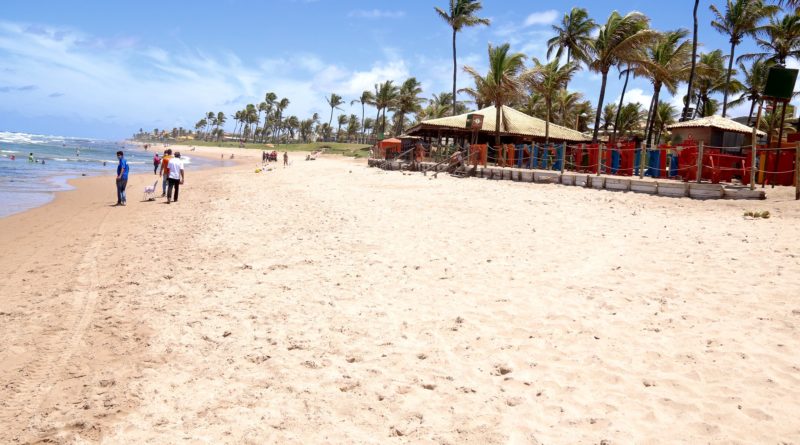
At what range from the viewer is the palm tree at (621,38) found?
22872 millimetres

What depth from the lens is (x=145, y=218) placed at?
40.1 ft

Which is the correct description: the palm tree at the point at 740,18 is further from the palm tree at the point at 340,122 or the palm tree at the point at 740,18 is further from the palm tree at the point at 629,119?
the palm tree at the point at 340,122

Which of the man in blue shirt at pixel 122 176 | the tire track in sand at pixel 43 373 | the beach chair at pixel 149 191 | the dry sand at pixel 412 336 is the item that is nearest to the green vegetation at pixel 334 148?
the beach chair at pixel 149 191

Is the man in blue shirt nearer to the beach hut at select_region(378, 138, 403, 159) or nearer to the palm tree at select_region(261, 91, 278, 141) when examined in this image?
the beach hut at select_region(378, 138, 403, 159)

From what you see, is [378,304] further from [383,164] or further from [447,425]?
[383,164]

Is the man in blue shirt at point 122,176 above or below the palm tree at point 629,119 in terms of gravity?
below

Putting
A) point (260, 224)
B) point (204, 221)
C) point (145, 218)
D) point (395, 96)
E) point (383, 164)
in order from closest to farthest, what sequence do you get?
point (260, 224) < point (204, 221) < point (145, 218) < point (383, 164) < point (395, 96)

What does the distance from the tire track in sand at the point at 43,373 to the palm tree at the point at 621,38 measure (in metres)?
24.6

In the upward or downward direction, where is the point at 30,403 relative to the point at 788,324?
downward

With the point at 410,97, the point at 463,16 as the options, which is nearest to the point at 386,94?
the point at 410,97

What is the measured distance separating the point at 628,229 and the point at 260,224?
754 cm

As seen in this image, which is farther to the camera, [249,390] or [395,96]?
[395,96]

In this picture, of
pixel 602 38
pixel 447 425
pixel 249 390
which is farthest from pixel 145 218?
pixel 602 38

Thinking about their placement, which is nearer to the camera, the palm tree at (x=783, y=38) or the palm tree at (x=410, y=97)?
the palm tree at (x=783, y=38)
